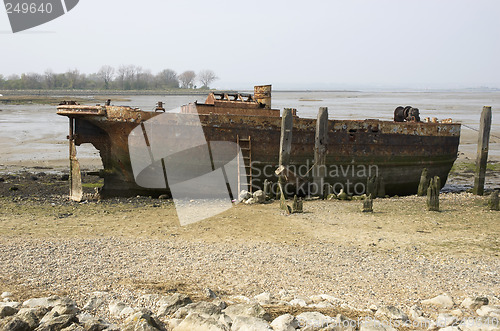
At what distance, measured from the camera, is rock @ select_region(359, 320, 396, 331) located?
19.7 feet

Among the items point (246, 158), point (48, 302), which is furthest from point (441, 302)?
point (246, 158)

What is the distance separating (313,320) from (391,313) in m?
1.06

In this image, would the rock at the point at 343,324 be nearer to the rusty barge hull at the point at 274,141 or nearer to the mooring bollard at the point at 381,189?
the rusty barge hull at the point at 274,141

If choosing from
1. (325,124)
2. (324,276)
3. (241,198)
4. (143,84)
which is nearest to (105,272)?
(324,276)

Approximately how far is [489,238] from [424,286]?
3.48 meters

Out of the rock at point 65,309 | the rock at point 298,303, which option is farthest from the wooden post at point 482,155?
the rock at point 65,309

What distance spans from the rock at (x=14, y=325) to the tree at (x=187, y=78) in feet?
422

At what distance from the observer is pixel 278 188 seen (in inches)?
567

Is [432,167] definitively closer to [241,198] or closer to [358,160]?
[358,160]

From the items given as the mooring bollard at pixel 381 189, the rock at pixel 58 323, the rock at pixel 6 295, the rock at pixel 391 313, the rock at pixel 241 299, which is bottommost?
the mooring bollard at pixel 381 189

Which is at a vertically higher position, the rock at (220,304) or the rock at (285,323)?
the rock at (285,323)

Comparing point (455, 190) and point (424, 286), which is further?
point (455, 190)

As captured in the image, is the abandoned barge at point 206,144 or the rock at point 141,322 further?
the abandoned barge at point 206,144

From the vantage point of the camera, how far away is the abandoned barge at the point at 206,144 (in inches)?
544
